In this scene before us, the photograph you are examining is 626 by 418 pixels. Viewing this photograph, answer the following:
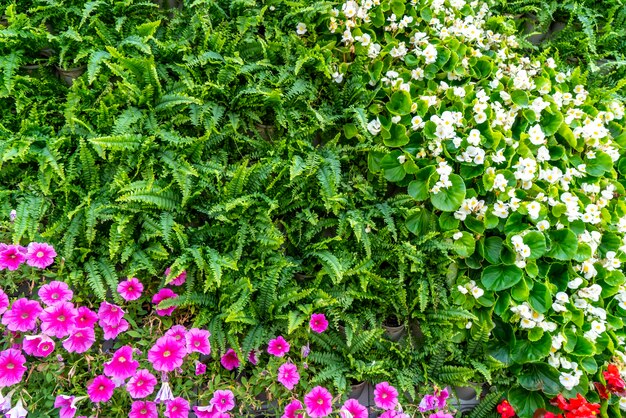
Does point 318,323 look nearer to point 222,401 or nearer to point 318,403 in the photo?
point 318,403

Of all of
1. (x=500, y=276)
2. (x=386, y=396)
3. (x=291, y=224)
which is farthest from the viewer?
(x=291, y=224)

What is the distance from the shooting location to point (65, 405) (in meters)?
2.38

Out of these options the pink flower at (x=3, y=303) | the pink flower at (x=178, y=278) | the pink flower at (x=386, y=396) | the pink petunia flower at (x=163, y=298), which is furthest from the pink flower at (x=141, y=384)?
the pink flower at (x=386, y=396)

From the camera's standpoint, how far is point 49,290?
8.13ft

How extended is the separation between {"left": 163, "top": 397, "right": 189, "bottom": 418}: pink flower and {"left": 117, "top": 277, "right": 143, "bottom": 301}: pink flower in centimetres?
60

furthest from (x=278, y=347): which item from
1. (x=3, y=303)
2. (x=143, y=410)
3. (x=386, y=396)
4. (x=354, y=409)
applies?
(x=3, y=303)

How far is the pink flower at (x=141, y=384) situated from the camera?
236cm

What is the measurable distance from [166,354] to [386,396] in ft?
4.00

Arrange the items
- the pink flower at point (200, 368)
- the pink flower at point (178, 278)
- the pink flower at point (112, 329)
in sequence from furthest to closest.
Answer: the pink flower at point (178, 278) < the pink flower at point (200, 368) < the pink flower at point (112, 329)

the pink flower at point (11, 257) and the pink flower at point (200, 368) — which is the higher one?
the pink flower at point (11, 257)

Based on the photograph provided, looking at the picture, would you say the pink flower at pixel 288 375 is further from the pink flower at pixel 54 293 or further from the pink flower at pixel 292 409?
the pink flower at pixel 54 293

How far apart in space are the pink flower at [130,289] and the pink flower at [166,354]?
322 millimetres

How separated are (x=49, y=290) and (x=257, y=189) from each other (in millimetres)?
1291

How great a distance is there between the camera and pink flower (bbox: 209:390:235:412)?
7.91 ft
